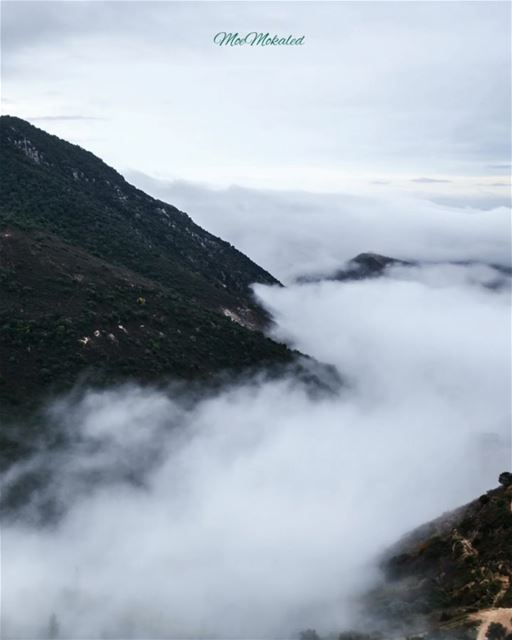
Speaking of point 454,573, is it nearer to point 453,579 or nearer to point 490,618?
point 453,579

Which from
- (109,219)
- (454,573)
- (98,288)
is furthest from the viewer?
(109,219)

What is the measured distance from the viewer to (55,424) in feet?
230

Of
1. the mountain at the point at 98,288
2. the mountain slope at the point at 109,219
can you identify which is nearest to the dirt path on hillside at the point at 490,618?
the mountain at the point at 98,288

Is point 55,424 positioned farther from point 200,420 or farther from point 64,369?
point 200,420

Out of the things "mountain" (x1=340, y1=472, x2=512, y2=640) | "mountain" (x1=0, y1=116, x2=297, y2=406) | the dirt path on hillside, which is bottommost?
the dirt path on hillside

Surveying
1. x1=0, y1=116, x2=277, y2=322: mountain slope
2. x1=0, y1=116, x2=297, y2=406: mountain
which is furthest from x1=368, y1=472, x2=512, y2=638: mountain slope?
x1=0, y1=116, x2=277, y2=322: mountain slope

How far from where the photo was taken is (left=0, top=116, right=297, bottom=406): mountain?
258 ft

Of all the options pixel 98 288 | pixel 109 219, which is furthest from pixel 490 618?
pixel 109 219

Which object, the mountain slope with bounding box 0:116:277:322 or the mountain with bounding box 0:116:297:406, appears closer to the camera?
the mountain with bounding box 0:116:297:406

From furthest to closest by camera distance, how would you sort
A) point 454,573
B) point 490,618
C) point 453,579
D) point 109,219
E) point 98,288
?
point 109,219 < point 98,288 < point 454,573 < point 453,579 < point 490,618

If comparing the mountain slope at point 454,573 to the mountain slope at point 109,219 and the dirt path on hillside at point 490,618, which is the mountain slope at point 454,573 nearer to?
the dirt path on hillside at point 490,618

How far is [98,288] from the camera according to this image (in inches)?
3656

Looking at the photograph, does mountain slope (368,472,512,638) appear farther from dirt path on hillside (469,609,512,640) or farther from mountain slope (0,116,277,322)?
mountain slope (0,116,277,322)

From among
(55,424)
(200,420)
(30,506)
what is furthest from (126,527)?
(200,420)
